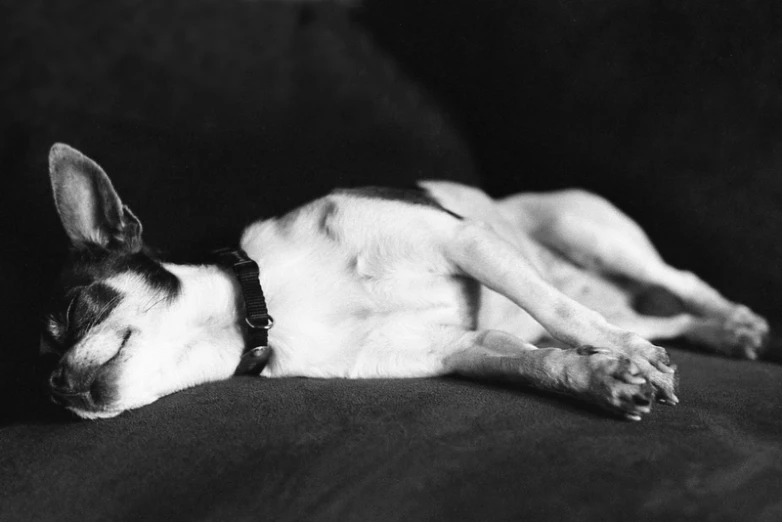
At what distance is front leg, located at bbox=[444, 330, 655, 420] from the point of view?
1.25 metres

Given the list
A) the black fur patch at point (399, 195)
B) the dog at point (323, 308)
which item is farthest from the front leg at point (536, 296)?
the black fur patch at point (399, 195)

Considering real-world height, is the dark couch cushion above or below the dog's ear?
below

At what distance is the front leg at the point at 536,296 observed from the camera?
4.72ft

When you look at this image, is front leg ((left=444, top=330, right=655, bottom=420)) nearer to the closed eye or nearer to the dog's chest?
the dog's chest

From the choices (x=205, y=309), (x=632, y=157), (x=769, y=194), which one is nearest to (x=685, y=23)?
(x=632, y=157)

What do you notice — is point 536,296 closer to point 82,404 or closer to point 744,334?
point 744,334

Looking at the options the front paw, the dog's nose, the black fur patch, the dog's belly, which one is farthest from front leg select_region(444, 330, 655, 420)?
the dog's nose

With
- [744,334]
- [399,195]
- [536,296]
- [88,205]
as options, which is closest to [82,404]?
[88,205]

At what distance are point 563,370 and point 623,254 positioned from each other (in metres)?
0.85

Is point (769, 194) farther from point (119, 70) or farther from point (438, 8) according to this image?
point (119, 70)

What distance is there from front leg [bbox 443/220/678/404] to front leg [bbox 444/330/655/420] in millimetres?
79

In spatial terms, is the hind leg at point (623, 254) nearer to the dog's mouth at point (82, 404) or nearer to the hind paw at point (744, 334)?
the hind paw at point (744, 334)

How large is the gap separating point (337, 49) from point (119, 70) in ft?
2.15

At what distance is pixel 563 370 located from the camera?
1.36 metres
